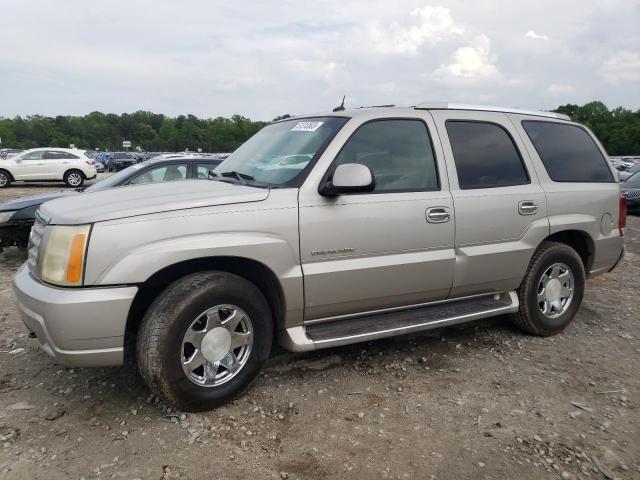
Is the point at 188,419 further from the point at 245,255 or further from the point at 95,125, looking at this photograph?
the point at 95,125

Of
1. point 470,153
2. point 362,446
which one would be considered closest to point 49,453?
point 362,446

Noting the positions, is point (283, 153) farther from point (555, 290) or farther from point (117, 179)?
point (117, 179)

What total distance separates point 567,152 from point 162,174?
4.92m

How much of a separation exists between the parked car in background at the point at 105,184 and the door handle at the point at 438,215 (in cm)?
327

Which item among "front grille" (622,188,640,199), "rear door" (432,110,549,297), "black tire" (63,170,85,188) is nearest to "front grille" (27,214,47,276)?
"rear door" (432,110,549,297)

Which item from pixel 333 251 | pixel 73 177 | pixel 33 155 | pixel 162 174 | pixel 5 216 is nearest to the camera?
pixel 333 251

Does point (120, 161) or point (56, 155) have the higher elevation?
point (56, 155)

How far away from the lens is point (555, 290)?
14.5 feet

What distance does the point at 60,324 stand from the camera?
266 centimetres

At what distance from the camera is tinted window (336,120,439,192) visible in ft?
11.4

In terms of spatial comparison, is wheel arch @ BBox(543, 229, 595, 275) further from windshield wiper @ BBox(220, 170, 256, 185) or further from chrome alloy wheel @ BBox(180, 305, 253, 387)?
chrome alloy wheel @ BBox(180, 305, 253, 387)

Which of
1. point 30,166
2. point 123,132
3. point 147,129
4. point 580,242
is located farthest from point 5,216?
point 123,132

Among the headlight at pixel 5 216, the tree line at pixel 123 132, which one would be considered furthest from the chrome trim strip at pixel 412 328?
the tree line at pixel 123 132

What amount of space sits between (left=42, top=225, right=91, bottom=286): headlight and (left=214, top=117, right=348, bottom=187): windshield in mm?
1130
